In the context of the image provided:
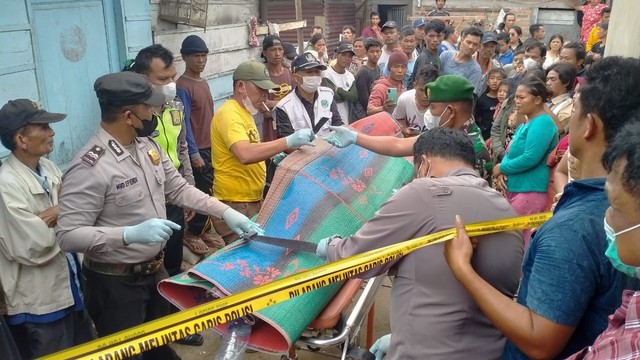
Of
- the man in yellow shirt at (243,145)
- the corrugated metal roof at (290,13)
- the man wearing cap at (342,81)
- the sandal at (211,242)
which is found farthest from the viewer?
the corrugated metal roof at (290,13)

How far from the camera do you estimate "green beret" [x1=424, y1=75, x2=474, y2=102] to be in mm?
3318

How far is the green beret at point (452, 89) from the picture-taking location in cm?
332

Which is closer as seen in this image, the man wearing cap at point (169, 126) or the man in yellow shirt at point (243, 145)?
the man in yellow shirt at point (243, 145)

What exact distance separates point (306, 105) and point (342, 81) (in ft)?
6.09

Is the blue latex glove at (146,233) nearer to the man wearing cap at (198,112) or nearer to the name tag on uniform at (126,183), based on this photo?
the name tag on uniform at (126,183)

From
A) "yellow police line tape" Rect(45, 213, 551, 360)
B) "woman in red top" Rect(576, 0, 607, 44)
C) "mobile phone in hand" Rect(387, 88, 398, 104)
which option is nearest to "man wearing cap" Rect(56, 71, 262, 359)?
"yellow police line tape" Rect(45, 213, 551, 360)

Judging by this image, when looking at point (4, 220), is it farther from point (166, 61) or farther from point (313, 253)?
point (166, 61)

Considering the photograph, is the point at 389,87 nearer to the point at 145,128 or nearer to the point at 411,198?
the point at 145,128

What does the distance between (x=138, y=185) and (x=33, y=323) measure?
0.86m

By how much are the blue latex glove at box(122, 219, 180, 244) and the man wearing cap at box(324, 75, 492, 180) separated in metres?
1.11

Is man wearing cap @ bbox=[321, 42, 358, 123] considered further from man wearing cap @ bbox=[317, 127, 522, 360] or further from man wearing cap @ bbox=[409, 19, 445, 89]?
man wearing cap @ bbox=[317, 127, 522, 360]

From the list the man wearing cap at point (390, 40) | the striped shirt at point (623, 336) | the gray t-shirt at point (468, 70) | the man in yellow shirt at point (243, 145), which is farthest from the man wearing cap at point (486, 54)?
the striped shirt at point (623, 336)

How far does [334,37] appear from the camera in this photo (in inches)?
573

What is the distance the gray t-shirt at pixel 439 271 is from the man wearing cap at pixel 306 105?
2.06 metres
